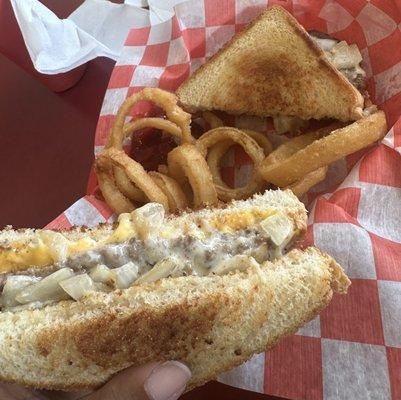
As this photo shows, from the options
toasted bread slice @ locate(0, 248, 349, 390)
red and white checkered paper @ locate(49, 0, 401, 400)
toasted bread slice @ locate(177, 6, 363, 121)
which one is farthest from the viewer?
toasted bread slice @ locate(177, 6, 363, 121)

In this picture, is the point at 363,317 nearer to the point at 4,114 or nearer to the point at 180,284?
the point at 180,284

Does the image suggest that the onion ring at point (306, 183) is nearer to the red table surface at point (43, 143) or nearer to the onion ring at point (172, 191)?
the onion ring at point (172, 191)

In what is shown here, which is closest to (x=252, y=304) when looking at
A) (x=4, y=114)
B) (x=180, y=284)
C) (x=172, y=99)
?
(x=180, y=284)

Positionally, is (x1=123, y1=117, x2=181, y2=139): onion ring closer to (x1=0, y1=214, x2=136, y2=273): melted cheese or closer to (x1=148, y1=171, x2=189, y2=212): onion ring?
(x1=148, y1=171, x2=189, y2=212): onion ring

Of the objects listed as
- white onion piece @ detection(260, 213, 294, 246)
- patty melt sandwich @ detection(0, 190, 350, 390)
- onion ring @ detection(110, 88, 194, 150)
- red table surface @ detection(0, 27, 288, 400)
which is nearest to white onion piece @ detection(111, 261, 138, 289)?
patty melt sandwich @ detection(0, 190, 350, 390)

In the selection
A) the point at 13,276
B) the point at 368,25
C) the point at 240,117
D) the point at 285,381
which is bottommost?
the point at 285,381

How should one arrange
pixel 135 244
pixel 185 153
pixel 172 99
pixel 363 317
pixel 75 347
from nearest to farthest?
pixel 75 347 < pixel 135 244 < pixel 363 317 < pixel 185 153 < pixel 172 99
